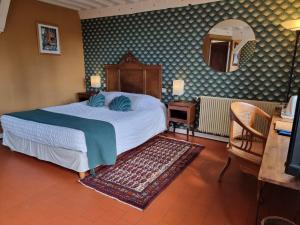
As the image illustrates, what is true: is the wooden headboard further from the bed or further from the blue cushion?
the blue cushion

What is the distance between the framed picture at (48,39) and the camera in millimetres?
4223

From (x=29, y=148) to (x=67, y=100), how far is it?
2.19 m

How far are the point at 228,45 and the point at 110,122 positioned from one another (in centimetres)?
242

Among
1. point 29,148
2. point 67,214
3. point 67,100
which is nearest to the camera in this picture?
point 67,214

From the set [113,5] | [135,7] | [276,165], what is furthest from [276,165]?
[113,5]

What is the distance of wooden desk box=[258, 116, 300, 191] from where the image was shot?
3.65 ft

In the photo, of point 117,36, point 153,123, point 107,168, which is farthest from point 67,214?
point 117,36

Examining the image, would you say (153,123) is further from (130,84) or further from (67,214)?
(67,214)

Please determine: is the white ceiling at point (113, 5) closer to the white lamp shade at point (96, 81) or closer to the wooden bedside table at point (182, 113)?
the white lamp shade at point (96, 81)

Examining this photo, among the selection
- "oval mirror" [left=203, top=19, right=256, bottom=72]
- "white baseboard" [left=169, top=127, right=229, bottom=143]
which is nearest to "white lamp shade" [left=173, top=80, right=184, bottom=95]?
"oval mirror" [left=203, top=19, right=256, bottom=72]

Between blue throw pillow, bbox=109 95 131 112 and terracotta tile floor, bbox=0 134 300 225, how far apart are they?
1.37 meters

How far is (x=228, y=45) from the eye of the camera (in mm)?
3547

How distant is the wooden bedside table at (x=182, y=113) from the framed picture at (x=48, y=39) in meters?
2.84

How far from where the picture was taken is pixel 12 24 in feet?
12.4
